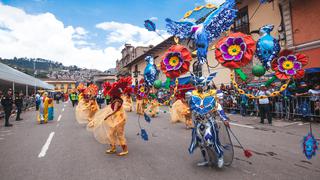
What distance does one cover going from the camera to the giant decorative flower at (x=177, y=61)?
432cm

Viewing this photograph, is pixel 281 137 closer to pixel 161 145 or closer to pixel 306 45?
pixel 161 145

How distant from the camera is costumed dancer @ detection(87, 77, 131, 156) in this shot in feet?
17.9

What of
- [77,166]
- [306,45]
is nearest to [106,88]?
[77,166]

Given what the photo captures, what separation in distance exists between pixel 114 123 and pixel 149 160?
1215 millimetres

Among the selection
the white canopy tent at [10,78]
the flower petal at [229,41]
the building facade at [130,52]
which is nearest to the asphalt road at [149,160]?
the flower petal at [229,41]

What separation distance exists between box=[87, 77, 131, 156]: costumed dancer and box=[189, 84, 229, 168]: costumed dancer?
1885 millimetres

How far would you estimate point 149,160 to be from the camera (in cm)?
501

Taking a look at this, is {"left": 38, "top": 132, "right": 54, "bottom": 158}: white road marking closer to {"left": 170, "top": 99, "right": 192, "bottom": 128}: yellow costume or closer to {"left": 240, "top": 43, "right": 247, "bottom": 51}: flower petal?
{"left": 170, "top": 99, "right": 192, "bottom": 128}: yellow costume

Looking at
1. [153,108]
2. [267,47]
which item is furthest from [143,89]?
[153,108]

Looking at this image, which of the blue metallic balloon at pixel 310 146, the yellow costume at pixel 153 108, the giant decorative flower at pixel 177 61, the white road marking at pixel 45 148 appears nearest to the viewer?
the blue metallic balloon at pixel 310 146

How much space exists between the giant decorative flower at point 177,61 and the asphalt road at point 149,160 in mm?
1863

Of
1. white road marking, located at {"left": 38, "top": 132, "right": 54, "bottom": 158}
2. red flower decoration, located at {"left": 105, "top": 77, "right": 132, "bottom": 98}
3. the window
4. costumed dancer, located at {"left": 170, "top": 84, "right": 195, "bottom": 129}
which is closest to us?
red flower decoration, located at {"left": 105, "top": 77, "right": 132, "bottom": 98}

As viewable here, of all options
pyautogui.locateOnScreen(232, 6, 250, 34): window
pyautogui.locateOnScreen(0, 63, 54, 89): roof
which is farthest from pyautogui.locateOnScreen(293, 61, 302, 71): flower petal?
pyautogui.locateOnScreen(0, 63, 54, 89): roof

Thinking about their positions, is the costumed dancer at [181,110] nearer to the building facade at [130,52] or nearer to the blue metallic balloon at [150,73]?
the blue metallic balloon at [150,73]
